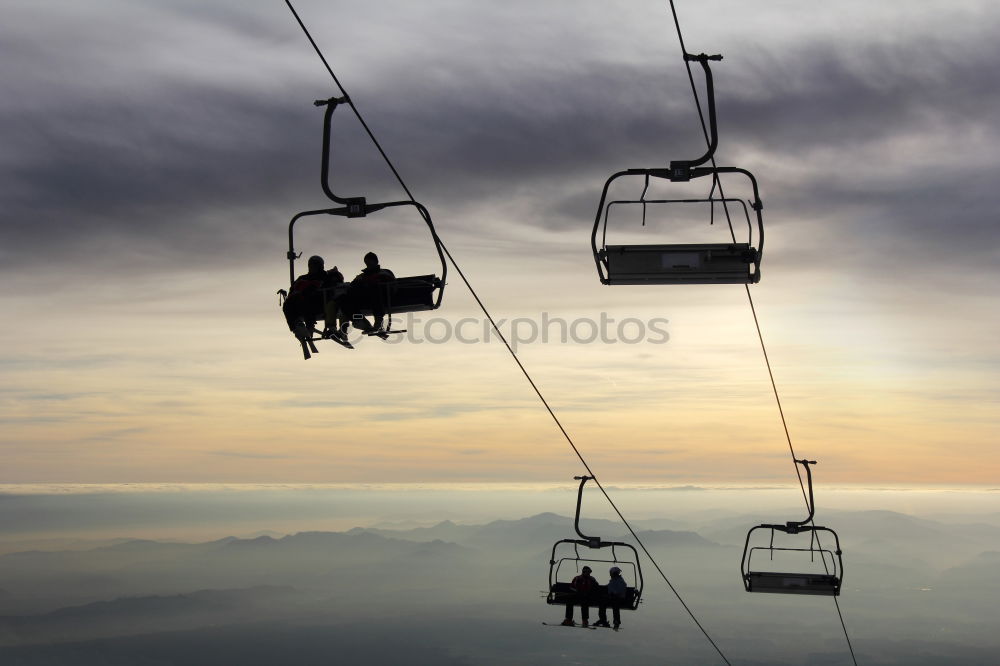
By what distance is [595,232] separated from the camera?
57.3 ft

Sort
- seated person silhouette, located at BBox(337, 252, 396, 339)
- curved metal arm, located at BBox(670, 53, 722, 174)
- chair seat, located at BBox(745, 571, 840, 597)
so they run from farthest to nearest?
chair seat, located at BBox(745, 571, 840, 597), seated person silhouette, located at BBox(337, 252, 396, 339), curved metal arm, located at BBox(670, 53, 722, 174)

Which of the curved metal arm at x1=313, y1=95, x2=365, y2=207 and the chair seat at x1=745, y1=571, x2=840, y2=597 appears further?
the chair seat at x1=745, y1=571, x2=840, y2=597

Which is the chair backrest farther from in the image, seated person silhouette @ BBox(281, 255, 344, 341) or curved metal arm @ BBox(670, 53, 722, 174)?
seated person silhouette @ BBox(281, 255, 344, 341)

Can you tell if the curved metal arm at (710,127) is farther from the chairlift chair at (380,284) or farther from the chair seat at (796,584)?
the chair seat at (796,584)

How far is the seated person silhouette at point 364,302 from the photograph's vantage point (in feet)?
63.6

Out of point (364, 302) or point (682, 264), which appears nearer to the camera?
point (682, 264)

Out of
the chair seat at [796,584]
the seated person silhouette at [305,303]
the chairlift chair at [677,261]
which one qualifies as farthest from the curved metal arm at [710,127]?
the chair seat at [796,584]

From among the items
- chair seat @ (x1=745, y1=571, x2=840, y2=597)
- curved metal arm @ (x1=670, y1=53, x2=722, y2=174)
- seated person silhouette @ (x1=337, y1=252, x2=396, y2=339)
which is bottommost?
chair seat @ (x1=745, y1=571, x2=840, y2=597)

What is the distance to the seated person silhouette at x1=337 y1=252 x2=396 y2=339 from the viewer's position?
19.4 meters

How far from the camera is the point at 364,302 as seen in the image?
63.7ft

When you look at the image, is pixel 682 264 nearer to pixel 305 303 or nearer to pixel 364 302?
pixel 364 302

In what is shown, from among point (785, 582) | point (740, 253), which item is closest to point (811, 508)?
point (785, 582)

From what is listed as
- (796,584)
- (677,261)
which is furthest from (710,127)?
(796,584)

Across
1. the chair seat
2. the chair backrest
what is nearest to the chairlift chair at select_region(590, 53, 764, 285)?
Answer: the chair backrest
